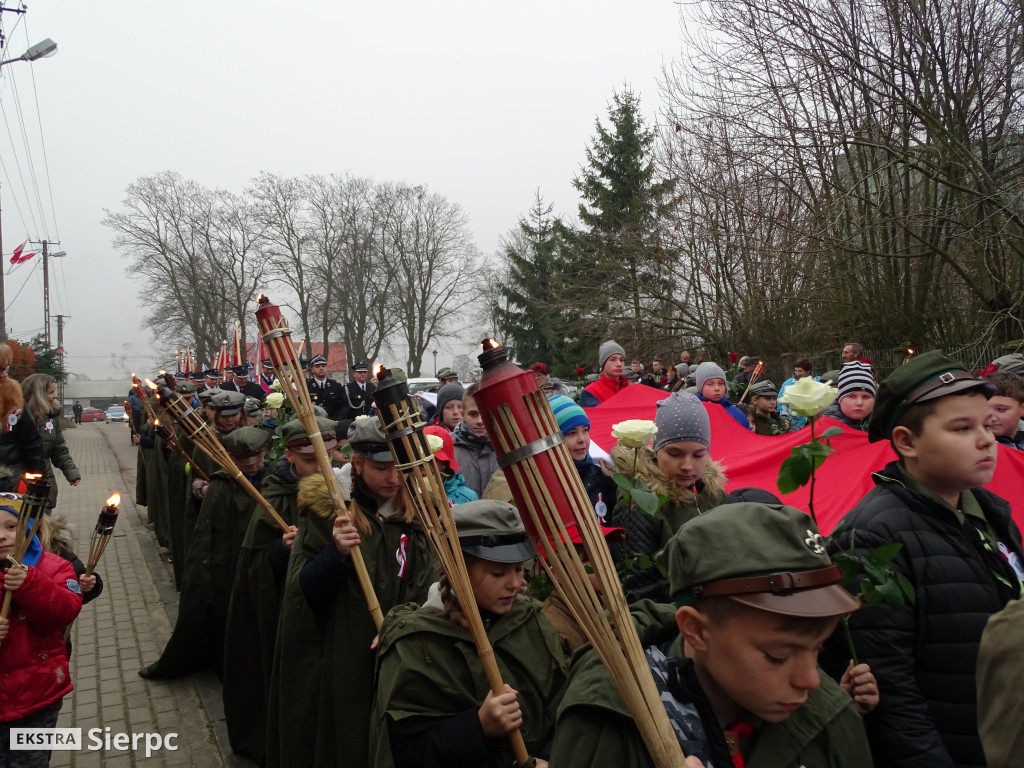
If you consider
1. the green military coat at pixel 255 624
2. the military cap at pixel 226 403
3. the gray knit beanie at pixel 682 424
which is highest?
the military cap at pixel 226 403

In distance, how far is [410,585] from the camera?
353cm

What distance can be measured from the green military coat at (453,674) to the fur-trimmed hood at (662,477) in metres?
0.75

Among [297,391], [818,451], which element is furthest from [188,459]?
[818,451]

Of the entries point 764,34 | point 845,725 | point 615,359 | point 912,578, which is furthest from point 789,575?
point 764,34

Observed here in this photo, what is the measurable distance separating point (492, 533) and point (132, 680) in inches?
204

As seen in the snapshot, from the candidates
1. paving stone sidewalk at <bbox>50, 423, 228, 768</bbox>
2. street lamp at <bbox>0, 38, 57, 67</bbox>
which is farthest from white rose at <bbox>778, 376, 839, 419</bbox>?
street lamp at <bbox>0, 38, 57, 67</bbox>

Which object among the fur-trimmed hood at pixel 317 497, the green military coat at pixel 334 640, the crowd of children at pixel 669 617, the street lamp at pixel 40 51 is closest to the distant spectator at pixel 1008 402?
the crowd of children at pixel 669 617

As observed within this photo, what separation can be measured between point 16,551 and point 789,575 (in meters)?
3.39

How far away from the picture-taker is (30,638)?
3.59 meters

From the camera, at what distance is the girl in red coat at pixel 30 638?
3453 millimetres

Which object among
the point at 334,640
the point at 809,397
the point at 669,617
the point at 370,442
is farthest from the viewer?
the point at 334,640

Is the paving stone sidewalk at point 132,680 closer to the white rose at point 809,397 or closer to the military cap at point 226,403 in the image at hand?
the military cap at point 226,403

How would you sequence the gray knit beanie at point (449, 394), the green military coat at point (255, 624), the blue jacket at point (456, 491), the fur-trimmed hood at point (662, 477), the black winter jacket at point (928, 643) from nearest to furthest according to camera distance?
the black winter jacket at point (928, 643), the fur-trimmed hood at point (662, 477), the blue jacket at point (456, 491), the green military coat at point (255, 624), the gray knit beanie at point (449, 394)

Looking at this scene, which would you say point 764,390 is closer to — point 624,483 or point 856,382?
point 856,382
